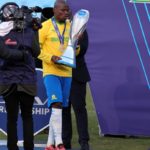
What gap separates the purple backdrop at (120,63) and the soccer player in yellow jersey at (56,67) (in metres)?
0.91

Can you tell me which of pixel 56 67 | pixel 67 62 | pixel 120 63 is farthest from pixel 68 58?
pixel 120 63

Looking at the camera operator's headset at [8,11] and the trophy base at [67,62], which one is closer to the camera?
the camera operator's headset at [8,11]

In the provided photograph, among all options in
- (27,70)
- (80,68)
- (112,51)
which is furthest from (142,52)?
(27,70)

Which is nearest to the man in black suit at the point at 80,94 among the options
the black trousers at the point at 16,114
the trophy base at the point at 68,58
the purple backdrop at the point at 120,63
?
the trophy base at the point at 68,58

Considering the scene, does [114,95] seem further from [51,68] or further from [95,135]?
[51,68]

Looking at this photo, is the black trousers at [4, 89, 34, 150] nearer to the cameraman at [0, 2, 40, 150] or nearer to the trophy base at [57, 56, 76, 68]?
the cameraman at [0, 2, 40, 150]

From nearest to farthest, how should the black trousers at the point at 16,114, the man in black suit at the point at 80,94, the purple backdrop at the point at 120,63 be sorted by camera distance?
1. the black trousers at the point at 16,114
2. the man in black suit at the point at 80,94
3. the purple backdrop at the point at 120,63

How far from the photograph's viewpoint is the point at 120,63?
9.09 m

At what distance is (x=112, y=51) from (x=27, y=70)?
2223mm

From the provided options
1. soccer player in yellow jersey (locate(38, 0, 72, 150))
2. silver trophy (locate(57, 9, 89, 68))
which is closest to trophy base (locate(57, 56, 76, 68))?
silver trophy (locate(57, 9, 89, 68))

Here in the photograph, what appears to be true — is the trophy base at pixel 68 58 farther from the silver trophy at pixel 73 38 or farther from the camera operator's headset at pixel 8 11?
the camera operator's headset at pixel 8 11

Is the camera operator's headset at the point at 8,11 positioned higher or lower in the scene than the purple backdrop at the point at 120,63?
higher

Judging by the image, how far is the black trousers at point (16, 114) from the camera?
7.16 m

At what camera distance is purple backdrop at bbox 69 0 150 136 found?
8820mm
